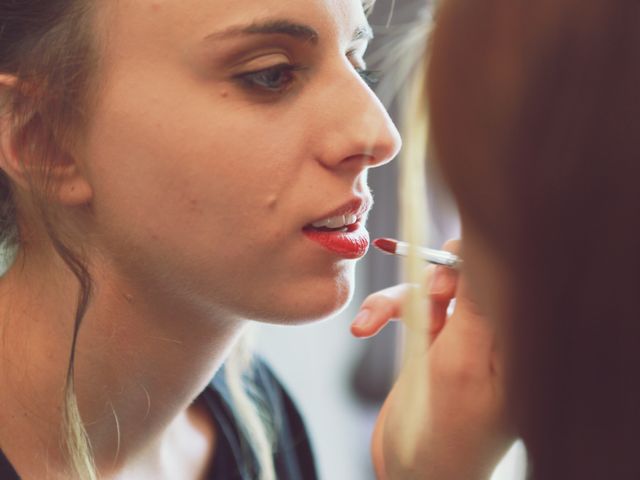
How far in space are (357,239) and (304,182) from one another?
9cm

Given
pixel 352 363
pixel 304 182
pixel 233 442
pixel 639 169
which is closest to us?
pixel 639 169

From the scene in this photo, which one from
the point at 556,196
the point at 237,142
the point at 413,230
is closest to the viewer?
the point at 556,196

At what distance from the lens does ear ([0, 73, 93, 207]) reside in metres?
0.81

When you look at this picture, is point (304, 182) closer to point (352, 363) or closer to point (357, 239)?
point (357, 239)

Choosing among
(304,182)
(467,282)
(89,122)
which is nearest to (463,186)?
(467,282)

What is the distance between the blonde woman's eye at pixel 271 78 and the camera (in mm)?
793

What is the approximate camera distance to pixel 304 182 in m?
0.79

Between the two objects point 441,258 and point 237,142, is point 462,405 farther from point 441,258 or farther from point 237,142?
point 237,142

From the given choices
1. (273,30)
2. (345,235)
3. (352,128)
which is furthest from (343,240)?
(273,30)

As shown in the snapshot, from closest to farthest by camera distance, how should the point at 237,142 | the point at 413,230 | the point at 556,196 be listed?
1. the point at 556,196
2. the point at 413,230
3. the point at 237,142

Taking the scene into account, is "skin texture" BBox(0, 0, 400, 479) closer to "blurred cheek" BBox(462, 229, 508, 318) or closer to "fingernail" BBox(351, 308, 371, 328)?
"fingernail" BBox(351, 308, 371, 328)

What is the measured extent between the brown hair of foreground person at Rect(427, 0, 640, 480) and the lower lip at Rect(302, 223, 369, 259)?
29 centimetres

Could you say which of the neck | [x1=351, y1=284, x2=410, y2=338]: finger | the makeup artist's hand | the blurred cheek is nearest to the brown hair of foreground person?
the blurred cheek

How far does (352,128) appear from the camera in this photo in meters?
0.80
